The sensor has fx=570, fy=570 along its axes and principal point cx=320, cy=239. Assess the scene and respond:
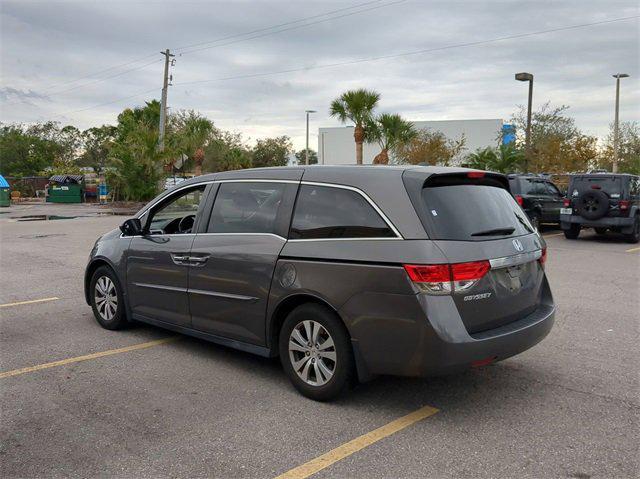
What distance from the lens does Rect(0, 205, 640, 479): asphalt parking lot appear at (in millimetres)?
3303

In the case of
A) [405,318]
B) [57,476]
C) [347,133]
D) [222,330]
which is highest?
[347,133]

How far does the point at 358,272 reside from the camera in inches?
152

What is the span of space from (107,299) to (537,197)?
13841 millimetres

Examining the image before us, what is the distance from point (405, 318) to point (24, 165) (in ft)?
233


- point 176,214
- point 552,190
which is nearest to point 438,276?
point 176,214

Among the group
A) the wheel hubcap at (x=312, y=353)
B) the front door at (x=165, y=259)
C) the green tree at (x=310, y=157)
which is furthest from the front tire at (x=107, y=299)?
the green tree at (x=310, y=157)

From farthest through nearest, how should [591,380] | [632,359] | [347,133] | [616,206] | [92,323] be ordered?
[347,133] → [616,206] → [92,323] → [632,359] → [591,380]

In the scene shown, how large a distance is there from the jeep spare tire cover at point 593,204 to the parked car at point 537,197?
1.60m

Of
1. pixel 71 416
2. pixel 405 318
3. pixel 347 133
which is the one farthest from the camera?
pixel 347 133

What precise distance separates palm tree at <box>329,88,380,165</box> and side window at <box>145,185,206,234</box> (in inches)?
1017

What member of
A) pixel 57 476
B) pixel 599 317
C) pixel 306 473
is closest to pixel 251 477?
pixel 306 473

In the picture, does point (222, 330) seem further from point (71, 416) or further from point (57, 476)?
point (57, 476)

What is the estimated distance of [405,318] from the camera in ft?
12.0

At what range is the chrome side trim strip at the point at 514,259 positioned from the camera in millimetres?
3895
